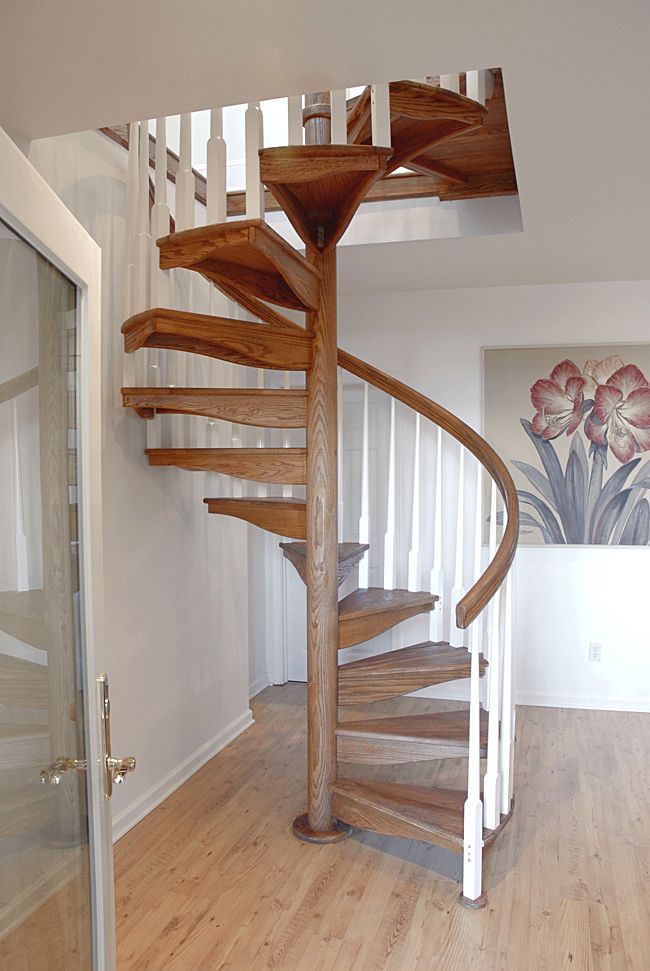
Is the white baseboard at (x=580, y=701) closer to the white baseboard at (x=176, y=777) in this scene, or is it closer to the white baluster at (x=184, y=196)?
the white baseboard at (x=176, y=777)

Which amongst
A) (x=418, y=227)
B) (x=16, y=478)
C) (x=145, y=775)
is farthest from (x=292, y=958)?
(x=418, y=227)

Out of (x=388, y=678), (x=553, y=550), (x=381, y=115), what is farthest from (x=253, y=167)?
(x=553, y=550)

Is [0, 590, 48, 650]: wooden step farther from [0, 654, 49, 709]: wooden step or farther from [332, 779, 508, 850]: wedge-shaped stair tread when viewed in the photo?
[332, 779, 508, 850]: wedge-shaped stair tread

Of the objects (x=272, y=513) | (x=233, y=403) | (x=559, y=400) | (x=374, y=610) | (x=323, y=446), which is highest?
(x=559, y=400)

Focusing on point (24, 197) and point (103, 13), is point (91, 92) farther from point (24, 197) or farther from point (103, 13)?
point (24, 197)

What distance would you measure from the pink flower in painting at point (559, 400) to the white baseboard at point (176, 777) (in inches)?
91.0

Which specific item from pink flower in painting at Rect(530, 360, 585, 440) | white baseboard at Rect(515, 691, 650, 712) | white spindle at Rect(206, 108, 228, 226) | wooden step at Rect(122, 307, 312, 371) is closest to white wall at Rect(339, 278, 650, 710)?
white baseboard at Rect(515, 691, 650, 712)

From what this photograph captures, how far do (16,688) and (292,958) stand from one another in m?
1.60

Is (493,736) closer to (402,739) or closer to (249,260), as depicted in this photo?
(402,739)

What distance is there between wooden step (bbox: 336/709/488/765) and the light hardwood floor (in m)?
0.31

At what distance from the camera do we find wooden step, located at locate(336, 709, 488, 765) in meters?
2.84

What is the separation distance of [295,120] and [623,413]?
2792mm

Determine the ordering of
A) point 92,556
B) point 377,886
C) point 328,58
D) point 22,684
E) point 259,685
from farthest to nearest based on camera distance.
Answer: point 259,685, point 377,886, point 328,58, point 92,556, point 22,684

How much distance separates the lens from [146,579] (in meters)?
3.21
